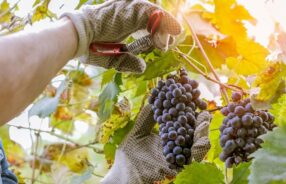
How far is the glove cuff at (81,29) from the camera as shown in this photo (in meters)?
1.01

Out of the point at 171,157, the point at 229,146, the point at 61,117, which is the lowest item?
the point at 61,117

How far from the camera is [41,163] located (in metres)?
2.03

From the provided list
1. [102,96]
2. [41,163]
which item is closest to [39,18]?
[102,96]

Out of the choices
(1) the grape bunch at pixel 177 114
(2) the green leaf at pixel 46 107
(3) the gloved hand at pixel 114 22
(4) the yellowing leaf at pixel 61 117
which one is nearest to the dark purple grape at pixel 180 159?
(1) the grape bunch at pixel 177 114

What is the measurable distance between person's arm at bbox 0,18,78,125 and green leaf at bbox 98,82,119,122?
0.87ft

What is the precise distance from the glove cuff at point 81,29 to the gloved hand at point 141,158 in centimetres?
22

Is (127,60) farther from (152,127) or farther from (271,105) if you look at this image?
(271,105)

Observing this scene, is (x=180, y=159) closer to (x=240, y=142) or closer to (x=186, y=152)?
(x=186, y=152)

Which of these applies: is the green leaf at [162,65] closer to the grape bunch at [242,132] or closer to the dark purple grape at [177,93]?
the dark purple grape at [177,93]

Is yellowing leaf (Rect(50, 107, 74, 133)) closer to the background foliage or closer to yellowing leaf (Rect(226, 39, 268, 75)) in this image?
the background foliage

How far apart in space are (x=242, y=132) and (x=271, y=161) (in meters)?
0.12

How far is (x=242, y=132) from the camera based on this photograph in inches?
33.5

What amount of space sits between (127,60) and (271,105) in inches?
13.7

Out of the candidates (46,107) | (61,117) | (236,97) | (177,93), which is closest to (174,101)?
(177,93)
